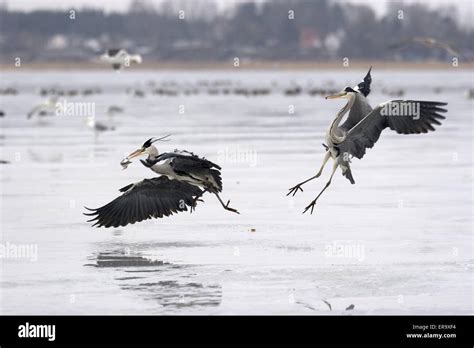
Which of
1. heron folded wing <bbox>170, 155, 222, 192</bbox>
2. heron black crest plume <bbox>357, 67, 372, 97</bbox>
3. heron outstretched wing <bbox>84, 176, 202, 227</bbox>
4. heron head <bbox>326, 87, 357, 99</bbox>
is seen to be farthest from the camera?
heron black crest plume <bbox>357, 67, 372, 97</bbox>

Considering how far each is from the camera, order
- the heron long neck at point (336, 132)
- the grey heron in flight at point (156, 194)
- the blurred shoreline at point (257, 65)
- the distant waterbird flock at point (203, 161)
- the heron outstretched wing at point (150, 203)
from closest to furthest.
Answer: the distant waterbird flock at point (203, 161)
the grey heron in flight at point (156, 194)
the heron outstretched wing at point (150, 203)
the heron long neck at point (336, 132)
the blurred shoreline at point (257, 65)

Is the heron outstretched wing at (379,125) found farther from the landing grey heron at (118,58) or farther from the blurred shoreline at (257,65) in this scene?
the blurred shoreline at (257,65)

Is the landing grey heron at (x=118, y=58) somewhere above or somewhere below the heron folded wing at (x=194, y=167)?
above

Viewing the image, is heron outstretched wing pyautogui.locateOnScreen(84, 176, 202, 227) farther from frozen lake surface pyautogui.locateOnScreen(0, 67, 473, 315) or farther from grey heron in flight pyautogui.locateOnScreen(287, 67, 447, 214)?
grey heron in flight pyautogui.locateOnScreen(287, 67, 447, 214)

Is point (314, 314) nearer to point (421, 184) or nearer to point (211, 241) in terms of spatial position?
point (211, 241)

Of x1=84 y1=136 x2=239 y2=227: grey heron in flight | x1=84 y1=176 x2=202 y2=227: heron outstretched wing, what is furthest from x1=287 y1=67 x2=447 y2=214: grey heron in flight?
x1=84 y1=176 x2=202 y2=227: heron outstretched wing

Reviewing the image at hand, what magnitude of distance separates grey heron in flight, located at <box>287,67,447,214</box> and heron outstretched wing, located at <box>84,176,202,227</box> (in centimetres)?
152

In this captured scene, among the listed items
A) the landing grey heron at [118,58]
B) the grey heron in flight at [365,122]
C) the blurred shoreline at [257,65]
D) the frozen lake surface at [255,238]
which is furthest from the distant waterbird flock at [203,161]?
the blurred shoreline at [257,65]

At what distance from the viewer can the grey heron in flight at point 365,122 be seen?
12.1 metres

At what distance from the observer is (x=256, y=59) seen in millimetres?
135875

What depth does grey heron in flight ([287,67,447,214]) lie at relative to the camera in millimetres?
12102
